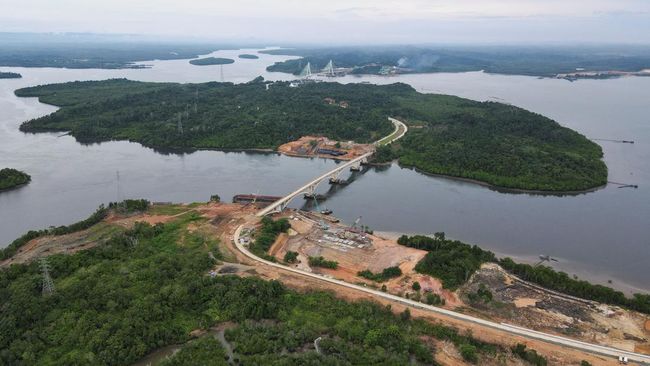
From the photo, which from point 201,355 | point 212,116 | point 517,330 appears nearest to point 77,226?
point 201,355

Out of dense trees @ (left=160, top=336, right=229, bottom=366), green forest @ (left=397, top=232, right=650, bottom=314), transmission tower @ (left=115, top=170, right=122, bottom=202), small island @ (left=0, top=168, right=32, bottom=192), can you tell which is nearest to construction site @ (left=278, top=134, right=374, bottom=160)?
transmission tower @ (left=115, top=170, right=122, bottom=202)

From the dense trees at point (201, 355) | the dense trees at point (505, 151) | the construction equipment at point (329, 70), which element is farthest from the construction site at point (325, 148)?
the construction equipment at point (329, 70)

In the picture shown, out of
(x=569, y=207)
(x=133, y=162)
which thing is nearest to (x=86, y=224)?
(x=133, y=162)

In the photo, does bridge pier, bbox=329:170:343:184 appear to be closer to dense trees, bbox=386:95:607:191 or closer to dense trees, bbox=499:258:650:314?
dense trees, bbox=386:95:607:191

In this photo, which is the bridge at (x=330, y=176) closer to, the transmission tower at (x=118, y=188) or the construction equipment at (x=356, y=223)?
the construction equipment at (x=356, y=223)

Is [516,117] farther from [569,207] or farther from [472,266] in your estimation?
[472,266]

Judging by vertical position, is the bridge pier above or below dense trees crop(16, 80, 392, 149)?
below
